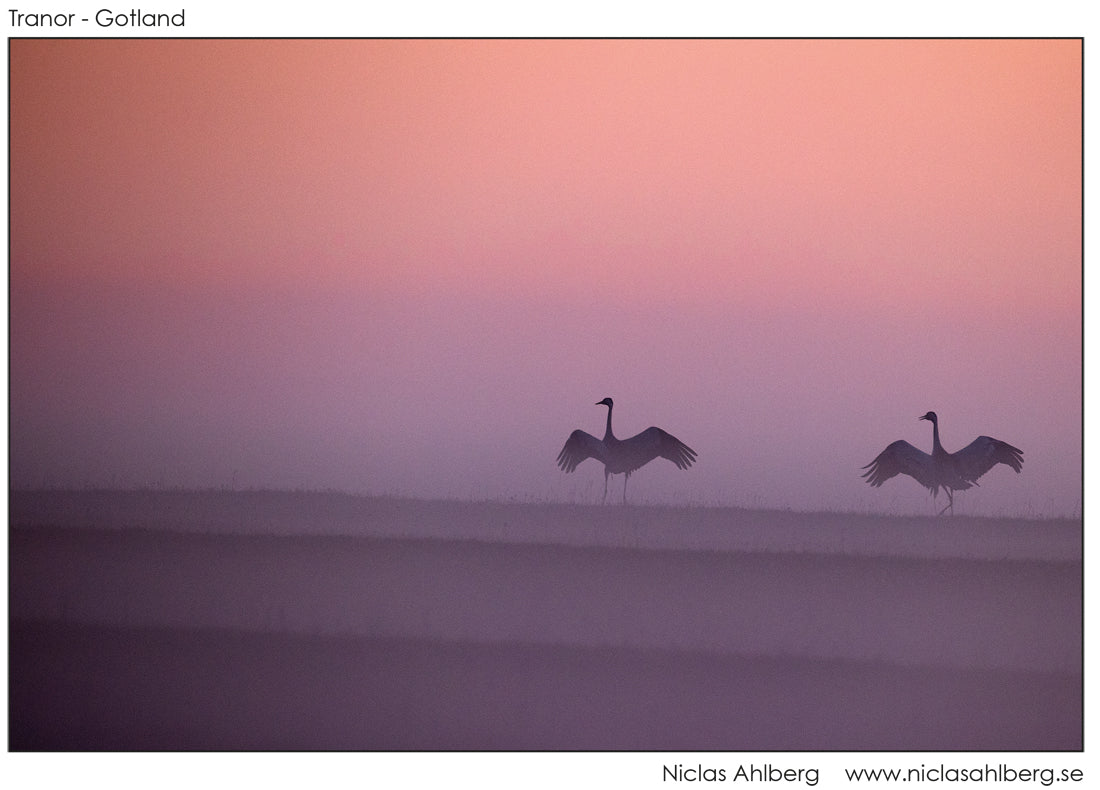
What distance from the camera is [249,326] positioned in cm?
337

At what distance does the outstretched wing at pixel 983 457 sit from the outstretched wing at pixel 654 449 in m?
0.77

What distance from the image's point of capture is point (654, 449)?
10.9 ft

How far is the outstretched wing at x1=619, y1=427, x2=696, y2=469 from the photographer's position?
3.30m

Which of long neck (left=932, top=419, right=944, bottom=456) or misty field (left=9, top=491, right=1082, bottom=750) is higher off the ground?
long neck (left=932, top=419, right=944, bottom=456)

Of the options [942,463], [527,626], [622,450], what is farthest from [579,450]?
[942,463]

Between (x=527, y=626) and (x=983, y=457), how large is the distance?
1391 millimetres

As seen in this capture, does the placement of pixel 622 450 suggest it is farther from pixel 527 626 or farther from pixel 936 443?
pixel 936 443

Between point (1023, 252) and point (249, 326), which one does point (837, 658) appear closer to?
point (1023, 252)

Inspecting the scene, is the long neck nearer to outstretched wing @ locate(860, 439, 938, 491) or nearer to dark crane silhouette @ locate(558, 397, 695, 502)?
outstretched wing @ locate(860, 439, 938, 491)

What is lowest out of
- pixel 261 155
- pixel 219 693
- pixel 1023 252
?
pixel 219 693

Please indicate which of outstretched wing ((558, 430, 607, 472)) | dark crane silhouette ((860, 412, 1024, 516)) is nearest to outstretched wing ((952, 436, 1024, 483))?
dark crane silhouette ((860, 412, 1024, 516))

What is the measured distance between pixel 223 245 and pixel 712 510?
162cm

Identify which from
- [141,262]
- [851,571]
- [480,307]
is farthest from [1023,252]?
[141,262]

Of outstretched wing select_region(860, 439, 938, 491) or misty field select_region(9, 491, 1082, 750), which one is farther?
outstretched wing select_region(860, 439, 938, 491)
